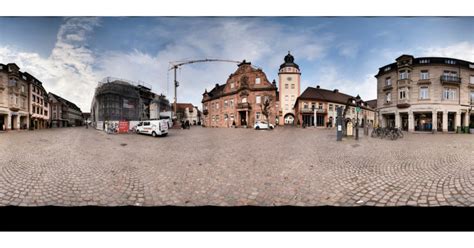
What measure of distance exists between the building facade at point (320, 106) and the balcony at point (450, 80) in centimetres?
85

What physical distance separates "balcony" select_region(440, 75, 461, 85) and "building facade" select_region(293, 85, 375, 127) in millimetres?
855

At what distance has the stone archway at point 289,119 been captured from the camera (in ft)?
6.96

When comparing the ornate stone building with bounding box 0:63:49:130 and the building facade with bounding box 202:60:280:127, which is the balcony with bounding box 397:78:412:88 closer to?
the building facade with bounding box 202:60:280:127

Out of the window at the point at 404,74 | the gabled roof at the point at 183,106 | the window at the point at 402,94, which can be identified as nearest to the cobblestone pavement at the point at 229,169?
the gabled roof at the point at 183,106

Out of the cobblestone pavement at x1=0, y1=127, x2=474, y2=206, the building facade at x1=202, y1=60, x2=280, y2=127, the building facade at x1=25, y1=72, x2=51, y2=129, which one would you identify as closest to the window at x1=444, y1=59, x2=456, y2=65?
the cobblestone pavement at x1=0, y1=127, x2=474, y2=206

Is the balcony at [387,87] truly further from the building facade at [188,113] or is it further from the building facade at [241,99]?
the building facade at [188,113]

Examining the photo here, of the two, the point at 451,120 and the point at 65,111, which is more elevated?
the point at 65,111

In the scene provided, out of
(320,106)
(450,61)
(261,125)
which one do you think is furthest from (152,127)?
(450,61)

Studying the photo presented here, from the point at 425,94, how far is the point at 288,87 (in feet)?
6.19

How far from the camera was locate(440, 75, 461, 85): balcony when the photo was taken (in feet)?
6.97

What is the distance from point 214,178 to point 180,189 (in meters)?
0.39

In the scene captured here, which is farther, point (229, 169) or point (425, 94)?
point (425, 94)

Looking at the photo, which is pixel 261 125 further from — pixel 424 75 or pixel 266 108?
pixel 424 75

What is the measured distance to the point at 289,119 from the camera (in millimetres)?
2137
